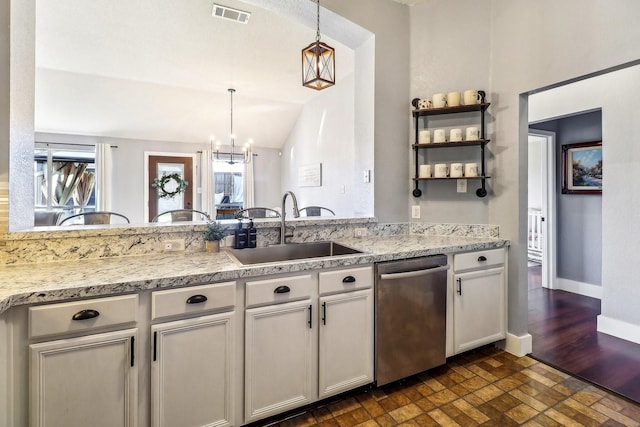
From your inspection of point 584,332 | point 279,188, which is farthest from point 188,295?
point 279,188

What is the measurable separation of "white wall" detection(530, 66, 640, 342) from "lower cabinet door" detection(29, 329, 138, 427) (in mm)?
3668

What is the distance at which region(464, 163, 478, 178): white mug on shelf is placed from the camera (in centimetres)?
243

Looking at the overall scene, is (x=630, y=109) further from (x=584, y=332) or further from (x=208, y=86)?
(x=208, y=86)

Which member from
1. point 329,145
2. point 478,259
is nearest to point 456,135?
point 478,259

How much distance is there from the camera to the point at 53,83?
482 centimetres

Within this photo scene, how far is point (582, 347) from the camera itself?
96.7 inches

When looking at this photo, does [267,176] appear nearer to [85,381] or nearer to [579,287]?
[579,287]

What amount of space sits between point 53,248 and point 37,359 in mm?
699

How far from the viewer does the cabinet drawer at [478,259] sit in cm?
217

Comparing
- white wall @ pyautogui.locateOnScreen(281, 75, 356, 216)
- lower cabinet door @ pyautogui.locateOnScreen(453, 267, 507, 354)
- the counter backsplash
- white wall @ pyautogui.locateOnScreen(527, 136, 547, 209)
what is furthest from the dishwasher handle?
white wall @ pyautogui.locateOnScreen(527, 136, 547, 209)

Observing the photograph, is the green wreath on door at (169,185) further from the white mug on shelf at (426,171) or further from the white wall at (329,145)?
the white mug on shelf at (426,171)

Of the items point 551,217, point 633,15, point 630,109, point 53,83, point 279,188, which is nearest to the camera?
point 633,15

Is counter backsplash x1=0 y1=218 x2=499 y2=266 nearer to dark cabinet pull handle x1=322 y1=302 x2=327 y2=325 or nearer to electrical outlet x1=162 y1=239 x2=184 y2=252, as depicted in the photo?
electrical outlet x1=162 y1=239 x2=184 y2=252

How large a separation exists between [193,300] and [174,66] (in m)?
4.29
